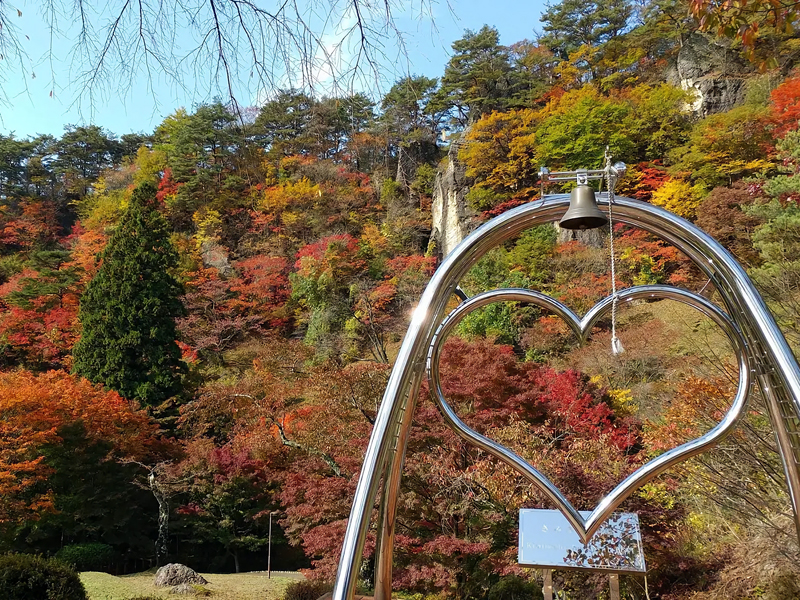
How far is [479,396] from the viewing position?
24.7 feet

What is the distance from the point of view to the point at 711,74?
15.2 metres

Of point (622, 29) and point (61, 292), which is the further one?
point (622, 29)

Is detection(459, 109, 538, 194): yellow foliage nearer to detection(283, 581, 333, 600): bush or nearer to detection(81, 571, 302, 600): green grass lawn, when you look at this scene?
detection(81, 571, 302, 600): green grass lawn

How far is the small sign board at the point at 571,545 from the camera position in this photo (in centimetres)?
297

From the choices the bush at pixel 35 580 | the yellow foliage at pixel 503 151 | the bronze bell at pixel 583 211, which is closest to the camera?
the bronze bell at pixel 583 211

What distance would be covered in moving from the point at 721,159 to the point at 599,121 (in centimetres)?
304

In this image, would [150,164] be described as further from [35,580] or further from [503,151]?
[35,580]

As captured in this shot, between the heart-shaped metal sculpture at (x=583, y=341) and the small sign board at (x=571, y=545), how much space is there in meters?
1.09

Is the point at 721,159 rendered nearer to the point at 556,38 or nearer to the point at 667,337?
the point at 667,337

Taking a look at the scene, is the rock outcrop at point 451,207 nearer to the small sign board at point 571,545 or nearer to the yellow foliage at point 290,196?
the yellow foliage at point 290,196

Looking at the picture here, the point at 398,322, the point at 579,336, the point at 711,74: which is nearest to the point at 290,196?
the point at 398,322

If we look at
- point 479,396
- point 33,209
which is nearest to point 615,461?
point 479,396

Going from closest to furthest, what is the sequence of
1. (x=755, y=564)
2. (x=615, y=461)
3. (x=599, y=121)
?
(x=755, y=564)
(x=615, y=461)
(x=599, y=121)

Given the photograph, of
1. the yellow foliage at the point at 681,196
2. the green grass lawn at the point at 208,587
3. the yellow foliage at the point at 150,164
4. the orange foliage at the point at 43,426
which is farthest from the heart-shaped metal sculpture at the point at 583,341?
the yellow foliage at the point at 150,164
